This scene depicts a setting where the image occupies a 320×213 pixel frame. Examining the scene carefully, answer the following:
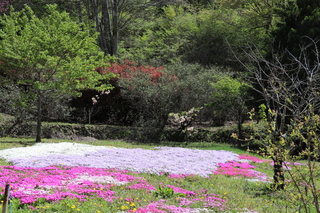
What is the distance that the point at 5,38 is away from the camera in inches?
548

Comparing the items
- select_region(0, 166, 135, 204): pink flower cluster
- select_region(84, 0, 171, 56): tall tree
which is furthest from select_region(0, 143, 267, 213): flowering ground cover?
select_region(84, 0, 171, 56): tall tree

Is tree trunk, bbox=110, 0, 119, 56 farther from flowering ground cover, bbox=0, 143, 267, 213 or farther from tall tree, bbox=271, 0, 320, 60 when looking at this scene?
flowering ground cover, bbox=0, 143, 267, 213

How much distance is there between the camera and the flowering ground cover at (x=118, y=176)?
6042mm

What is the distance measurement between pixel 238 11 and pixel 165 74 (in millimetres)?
15527

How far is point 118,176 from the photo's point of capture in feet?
27.2

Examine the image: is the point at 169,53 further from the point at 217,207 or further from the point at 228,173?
the point at 217,207

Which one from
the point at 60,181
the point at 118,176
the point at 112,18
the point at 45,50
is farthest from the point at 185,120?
the point at 112,18

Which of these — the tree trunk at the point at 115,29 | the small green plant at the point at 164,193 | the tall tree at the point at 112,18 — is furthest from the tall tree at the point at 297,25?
the tree trunk at the point at 115,29

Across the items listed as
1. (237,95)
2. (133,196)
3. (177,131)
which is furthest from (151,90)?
(133,196)

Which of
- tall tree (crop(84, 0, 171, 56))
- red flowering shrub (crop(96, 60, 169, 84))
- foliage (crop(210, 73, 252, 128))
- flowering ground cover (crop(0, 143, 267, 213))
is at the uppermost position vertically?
tall tree (crop(84, 0, 171, 56))

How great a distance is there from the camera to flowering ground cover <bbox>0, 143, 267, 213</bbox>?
238 inches

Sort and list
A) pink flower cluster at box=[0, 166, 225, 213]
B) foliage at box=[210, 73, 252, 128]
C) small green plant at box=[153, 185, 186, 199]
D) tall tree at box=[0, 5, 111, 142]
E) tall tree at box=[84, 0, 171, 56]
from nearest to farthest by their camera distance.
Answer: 1. pink flower cluster at box=[0, 166, 225, 213]
2. small green plant at box=[153, 185, 186, 199]
3. tall tree at box=[0, 5, 111, 142]
4. foliage at box=[210, 73, 252, 128]
5. tall tree at box=[84, 0, 171, 56]

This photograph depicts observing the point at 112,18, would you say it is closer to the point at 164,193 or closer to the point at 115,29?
the point at 115,29

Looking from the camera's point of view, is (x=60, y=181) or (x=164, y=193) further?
(x=60, y=181)
